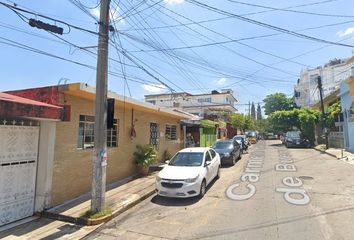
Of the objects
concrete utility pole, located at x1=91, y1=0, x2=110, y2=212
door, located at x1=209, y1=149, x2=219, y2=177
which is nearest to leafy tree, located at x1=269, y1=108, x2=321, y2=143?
door, located at x1=209, y1=149, x2=219, y2=177

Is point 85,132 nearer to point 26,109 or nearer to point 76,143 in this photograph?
point 76,143

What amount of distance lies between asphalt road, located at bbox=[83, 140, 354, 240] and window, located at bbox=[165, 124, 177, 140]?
288 inches

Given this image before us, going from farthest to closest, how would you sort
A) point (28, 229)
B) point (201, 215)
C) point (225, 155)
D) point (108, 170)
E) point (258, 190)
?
1. point (225, 155)
2. point (108, 170)
3. point (258, 190)
4. point (201, 215)
5. point (28, 229)

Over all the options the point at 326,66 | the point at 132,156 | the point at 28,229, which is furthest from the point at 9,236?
the point at 326,66

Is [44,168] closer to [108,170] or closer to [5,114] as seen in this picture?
[5,114]

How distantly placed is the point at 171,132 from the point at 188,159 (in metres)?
8.72

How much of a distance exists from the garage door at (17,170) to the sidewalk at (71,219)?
0.53m

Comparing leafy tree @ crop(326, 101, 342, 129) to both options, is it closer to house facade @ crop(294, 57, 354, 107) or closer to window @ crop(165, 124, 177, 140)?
window @ crop(165, 124, 177, 140)

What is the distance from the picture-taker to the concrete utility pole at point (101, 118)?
8.60 metres

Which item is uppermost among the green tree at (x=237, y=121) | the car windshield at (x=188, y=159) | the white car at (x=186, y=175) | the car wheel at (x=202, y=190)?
the green tree at (x=237, y=121)

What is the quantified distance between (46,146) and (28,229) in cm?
250

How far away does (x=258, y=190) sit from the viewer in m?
11.2

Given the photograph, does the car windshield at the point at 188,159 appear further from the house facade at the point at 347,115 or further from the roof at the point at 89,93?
the house facade at the point at 347,115

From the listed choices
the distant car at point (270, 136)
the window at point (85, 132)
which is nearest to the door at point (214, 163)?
the window at point (85, 132)
